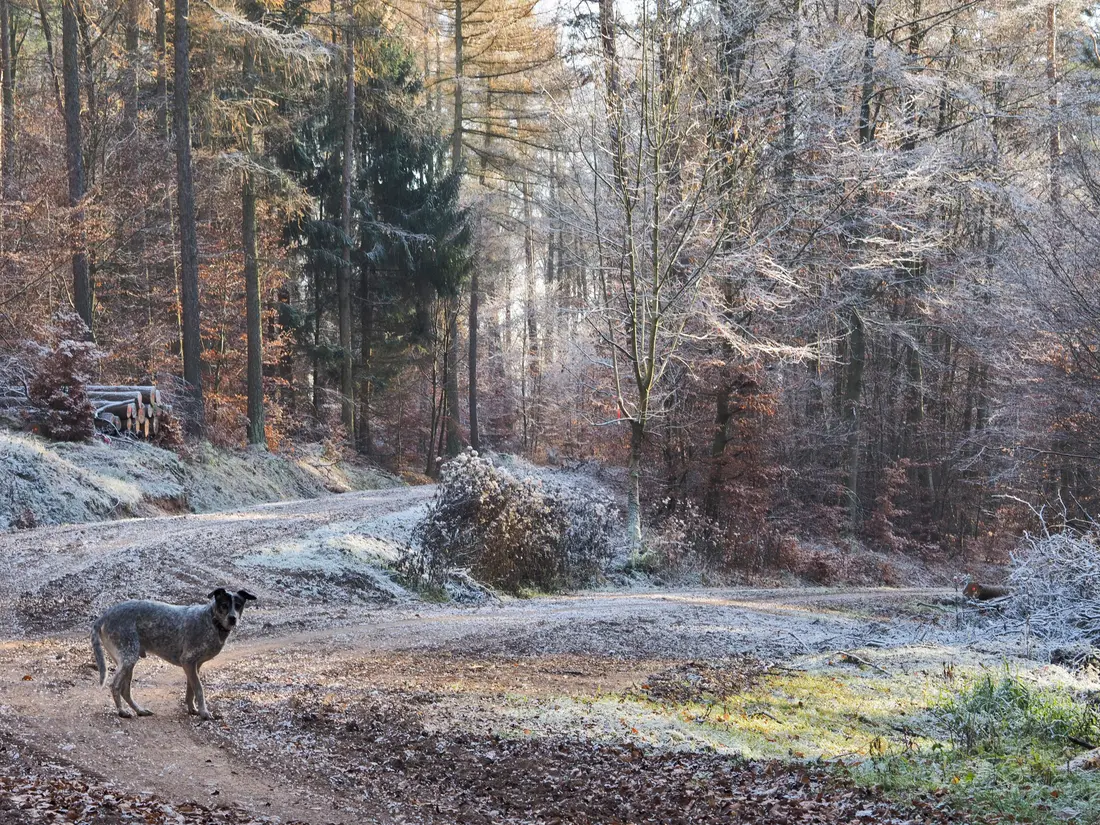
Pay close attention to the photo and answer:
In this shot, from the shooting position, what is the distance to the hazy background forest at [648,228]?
61.5 ft

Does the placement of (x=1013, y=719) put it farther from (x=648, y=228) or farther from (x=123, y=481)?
(x=123, y=481)

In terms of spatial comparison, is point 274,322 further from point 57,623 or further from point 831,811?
point 831,811

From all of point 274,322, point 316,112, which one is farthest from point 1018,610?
point 316,112

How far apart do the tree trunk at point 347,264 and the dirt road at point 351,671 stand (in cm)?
1720

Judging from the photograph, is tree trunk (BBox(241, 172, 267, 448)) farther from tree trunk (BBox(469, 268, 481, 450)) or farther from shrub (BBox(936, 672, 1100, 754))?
shrub (BBox(936, 672, 1100, 754))

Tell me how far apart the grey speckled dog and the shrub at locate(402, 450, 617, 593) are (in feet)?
24.4

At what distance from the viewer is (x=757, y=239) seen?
20859 mm

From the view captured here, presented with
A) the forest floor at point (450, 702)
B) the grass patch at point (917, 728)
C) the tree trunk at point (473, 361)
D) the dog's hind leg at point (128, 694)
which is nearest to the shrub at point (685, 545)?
the forest floor at point (450, 702)

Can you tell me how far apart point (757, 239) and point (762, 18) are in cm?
507

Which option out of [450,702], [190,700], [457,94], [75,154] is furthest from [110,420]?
[457,94]

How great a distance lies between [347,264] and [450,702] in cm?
2709

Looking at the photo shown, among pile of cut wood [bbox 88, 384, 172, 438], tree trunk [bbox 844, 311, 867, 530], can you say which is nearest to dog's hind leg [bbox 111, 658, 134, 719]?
pile of cut wood [bbox 88, 384, 172, 438]

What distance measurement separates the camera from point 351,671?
8.83 m

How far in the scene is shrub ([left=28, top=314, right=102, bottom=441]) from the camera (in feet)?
62.0
